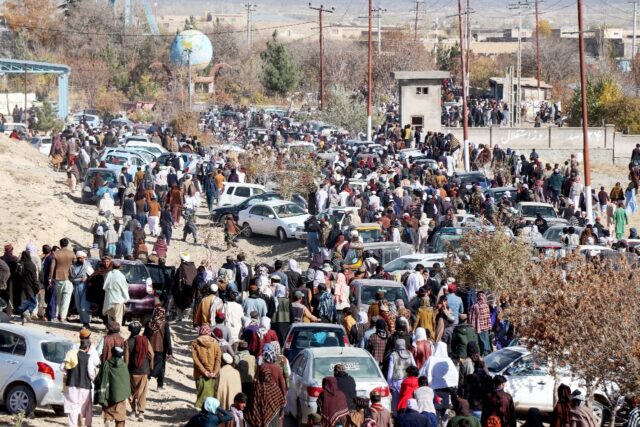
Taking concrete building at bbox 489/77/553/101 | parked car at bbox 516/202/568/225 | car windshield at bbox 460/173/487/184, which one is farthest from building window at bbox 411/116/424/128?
parked car at bbox 516/202/568/225

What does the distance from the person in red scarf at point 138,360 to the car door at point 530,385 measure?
4.86m

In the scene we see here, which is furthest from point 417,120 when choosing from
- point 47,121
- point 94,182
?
point 94,182

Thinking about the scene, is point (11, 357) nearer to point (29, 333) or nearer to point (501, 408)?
point (29, 333)

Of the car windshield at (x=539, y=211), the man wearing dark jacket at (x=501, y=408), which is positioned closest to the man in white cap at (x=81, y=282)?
the man wearing dark jacket at (x=501, y=408)

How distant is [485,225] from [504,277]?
3.54 metres

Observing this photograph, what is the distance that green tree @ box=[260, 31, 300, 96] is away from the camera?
89.7m

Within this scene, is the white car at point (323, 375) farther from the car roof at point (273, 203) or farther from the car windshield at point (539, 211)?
the car roof at point (273, 203)

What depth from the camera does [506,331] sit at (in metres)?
21.6

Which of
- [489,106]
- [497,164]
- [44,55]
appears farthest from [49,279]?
[44,55]

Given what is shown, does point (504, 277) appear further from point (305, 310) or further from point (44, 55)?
point (44, 55)

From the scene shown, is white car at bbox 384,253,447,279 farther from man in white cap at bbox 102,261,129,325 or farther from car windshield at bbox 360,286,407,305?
man in white cap at bbox 102,261,129,325

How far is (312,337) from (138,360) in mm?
2984

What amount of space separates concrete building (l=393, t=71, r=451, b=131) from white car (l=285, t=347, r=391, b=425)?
4207cm

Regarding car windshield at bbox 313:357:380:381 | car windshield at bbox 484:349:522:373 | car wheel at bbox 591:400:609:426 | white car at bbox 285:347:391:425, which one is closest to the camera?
white car at bbox 285:347:391:425
